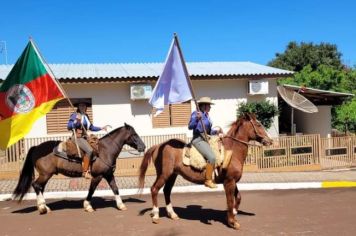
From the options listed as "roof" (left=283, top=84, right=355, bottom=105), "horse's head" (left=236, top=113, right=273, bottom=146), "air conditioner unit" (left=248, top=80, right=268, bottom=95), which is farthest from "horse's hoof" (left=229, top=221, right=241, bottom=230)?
"roof" (left=283, top=84, right=355, bottom=105)

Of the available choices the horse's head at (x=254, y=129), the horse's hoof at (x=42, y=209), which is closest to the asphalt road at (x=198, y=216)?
the horse's hoof at (x=42, y=209)

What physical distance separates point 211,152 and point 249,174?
663 centimetres

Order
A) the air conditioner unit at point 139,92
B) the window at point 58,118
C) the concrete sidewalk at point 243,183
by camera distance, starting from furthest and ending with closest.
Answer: the air conditioner unit at point 139,92 < the window at point 58,118 < the concrete sidewalk at point 243,183

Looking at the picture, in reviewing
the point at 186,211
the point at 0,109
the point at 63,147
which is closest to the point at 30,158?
the point at 63,147

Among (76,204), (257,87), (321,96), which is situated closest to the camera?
(76,204)

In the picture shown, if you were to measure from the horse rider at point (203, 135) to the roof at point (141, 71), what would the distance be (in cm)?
783

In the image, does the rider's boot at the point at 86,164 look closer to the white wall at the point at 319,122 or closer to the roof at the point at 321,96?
the roof at the point at 321,96

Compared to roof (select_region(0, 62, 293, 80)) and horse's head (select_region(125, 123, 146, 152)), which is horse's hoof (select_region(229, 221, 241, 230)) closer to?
horse's head (select_region(125, 123, 146, 152))

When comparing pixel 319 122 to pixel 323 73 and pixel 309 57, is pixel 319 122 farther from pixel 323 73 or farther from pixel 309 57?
pixel 309 57

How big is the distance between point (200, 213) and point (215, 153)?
1713mm

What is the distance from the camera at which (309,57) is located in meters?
36.3

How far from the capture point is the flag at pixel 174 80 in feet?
Answer: 24.8

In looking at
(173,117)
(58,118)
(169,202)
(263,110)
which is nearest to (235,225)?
(169,202)

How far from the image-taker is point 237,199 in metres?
7.80
